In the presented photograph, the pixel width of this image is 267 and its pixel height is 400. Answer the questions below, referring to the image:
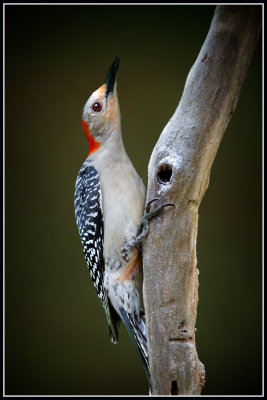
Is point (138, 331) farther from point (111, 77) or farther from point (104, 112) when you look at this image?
point (111, 77)

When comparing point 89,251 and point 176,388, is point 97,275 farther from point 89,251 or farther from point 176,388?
point 176,388

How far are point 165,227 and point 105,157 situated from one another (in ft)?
1.75

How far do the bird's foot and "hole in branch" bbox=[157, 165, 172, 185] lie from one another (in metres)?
0.10

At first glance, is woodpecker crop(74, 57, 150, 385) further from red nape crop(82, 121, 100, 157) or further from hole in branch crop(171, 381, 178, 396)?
hole in branch crop(171, 381, 178, 396)

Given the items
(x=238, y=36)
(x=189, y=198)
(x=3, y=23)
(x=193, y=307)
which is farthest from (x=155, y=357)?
(x=3, y=23)

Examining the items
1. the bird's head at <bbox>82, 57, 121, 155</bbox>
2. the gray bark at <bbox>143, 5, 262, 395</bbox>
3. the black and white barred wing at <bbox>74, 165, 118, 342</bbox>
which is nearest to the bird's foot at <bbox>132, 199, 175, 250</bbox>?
the gray bark at <bbox>143, 5, 262, 395</bbox>

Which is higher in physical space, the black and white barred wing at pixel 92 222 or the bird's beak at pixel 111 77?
the bird's beak at pixel 111 77

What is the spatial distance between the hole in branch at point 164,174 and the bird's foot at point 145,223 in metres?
0.10

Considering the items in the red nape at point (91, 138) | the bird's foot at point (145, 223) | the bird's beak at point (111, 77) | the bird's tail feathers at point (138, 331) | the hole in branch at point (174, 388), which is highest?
the bird's beak at point (111, 77)

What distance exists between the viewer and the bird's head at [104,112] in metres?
2.15

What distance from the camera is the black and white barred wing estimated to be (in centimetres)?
214

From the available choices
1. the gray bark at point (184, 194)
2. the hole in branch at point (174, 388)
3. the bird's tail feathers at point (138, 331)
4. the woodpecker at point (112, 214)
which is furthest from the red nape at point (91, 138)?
the hole in branch at point (174, 388)

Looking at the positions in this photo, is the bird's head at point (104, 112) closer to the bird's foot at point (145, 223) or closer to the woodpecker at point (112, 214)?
the woodpecker at point (112, 214)

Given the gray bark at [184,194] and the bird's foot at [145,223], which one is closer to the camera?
the gray bark at [184,194]
